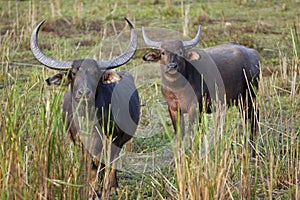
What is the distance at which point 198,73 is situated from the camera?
6.35m

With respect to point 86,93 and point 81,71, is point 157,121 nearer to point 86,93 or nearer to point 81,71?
point 81,71

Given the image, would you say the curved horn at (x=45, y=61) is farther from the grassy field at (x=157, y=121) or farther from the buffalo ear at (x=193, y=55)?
the buffalo ear at (x=193, y=55)

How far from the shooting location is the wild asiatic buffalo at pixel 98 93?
196 inches

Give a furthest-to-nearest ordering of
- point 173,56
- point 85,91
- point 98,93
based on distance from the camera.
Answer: point 173,56
point 98,93
point 85,91


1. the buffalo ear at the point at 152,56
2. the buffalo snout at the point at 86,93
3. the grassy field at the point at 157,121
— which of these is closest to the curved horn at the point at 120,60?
the buffalo snout at the point at 86,93

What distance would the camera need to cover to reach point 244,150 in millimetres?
4121

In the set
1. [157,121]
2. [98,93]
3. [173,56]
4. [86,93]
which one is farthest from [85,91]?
[157,121]

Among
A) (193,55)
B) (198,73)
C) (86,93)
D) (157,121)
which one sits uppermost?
(193,55)

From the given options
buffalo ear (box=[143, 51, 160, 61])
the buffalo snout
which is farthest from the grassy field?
buffalo ear (box=[143, 51, 160, 61])

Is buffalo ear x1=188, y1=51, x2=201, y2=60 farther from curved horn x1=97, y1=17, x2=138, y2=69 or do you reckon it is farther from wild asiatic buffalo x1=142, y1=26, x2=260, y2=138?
curved horn x1=97, y1=17, x2=138, y2=69

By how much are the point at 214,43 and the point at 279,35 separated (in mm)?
1462

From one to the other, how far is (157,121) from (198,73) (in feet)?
3.19

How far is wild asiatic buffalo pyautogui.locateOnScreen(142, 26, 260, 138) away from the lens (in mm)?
6117

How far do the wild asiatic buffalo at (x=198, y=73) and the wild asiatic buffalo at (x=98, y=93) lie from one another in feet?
2.27
